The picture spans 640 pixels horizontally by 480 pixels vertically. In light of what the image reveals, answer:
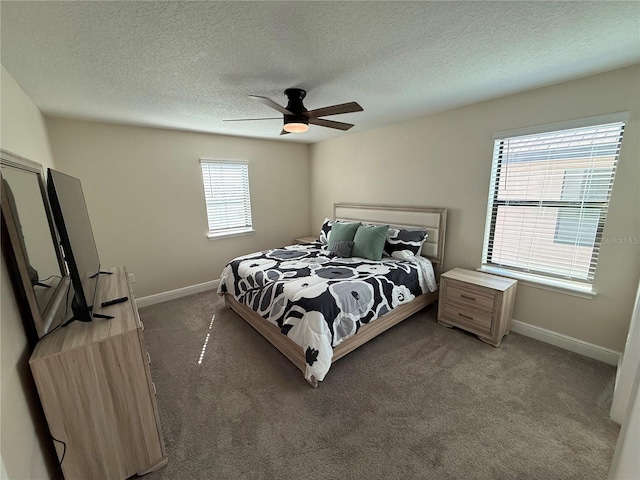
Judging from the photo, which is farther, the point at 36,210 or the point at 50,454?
the point at 36,210

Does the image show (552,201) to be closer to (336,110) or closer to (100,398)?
(336,110)

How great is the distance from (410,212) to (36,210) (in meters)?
3.44

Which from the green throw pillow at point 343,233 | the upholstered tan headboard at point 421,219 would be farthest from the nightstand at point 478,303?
the green throw pillow at point 343,233

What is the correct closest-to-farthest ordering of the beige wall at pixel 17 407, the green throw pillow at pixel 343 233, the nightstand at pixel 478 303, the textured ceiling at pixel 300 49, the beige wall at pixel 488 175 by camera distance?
the beige wall at pixel 17 407
the textured ceiling at pixel 300 49
the beige wall at pixel 488 175
the nightstand at pixel 478 303
the green throw pillow at pixel 343 233

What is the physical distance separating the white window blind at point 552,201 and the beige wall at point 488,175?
9 centimetres

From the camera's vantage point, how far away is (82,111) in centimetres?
260

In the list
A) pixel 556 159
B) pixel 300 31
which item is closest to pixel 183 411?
pixel 300 31

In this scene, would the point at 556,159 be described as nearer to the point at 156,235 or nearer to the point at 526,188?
the point at 526,188

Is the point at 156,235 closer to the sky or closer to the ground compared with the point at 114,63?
closer to the ground

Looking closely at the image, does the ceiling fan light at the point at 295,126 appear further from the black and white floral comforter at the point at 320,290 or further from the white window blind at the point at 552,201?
the white window blind at the point at 552,201

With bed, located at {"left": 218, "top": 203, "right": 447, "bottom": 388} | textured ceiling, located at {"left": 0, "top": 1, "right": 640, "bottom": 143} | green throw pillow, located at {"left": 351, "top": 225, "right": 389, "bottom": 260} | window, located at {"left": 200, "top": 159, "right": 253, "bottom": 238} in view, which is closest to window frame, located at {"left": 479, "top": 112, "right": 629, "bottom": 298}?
textured ceiling, located at {"left": 0, "top": 1, "right": 640, "bottom": 143}

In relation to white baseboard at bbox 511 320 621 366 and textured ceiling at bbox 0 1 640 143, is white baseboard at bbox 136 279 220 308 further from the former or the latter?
white baseboard at bbox 511 320 621 366

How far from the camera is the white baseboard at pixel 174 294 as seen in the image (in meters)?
3.49

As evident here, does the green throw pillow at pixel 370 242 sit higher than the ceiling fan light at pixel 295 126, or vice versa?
the ceiling fan light at pixel 295 126
